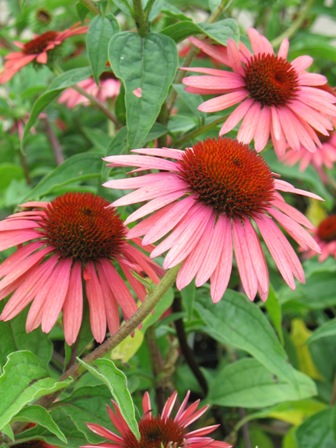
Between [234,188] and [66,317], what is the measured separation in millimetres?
184

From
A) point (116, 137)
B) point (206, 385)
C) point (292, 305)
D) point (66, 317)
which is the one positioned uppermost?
point (116, 137)

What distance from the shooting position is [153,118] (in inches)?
26.4

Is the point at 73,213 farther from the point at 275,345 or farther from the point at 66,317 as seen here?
the point at 275,345

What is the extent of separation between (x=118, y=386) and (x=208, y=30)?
15.8 inches

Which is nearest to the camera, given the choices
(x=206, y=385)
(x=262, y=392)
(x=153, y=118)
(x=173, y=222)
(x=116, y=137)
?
(x=173, y=222)

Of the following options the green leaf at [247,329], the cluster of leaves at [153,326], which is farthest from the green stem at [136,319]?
the green leaf at [247,329]

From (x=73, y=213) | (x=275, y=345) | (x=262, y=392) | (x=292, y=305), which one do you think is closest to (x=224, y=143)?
(x=73, y=213)

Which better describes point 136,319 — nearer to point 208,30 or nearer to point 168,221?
point 168,221

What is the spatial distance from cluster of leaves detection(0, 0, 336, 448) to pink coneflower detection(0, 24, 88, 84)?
0.10 feet

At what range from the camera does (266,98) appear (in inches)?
29.9

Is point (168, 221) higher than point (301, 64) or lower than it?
lower

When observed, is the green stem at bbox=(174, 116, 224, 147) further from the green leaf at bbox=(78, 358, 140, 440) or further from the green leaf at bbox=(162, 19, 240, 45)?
the green leaf at bbox=(78, 358, 140, 440)

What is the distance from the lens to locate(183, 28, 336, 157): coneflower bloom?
2.35ft

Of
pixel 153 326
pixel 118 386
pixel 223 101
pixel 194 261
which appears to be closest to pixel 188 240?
pixel 194 261
